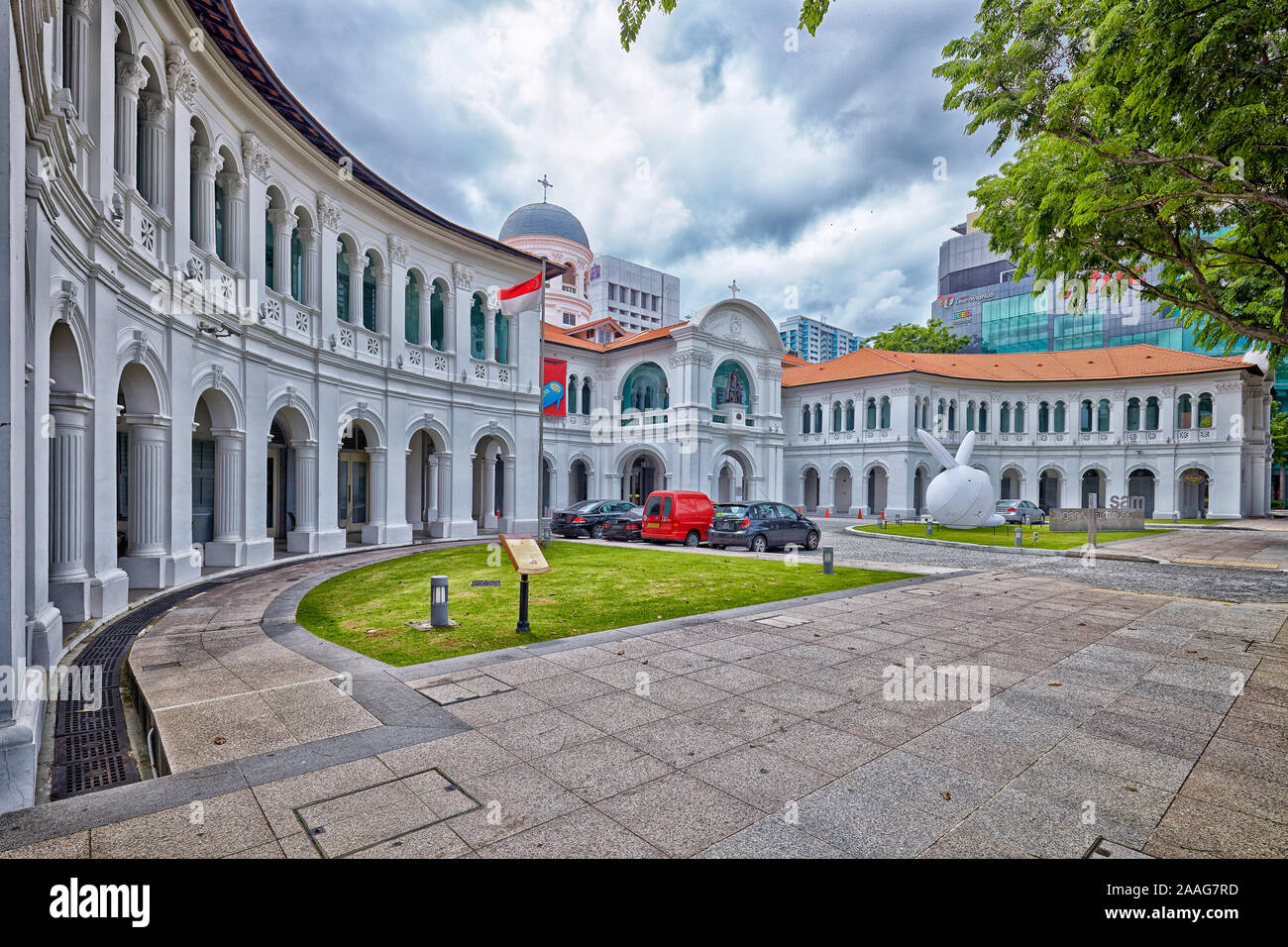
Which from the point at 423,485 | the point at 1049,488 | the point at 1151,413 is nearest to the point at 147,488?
the point at 423,485

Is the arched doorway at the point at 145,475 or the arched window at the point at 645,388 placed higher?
the arched window at the point at 645,388

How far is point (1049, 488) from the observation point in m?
48.3

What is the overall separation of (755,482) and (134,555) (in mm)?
33400

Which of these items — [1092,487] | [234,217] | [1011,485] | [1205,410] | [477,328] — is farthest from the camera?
[1011,485]

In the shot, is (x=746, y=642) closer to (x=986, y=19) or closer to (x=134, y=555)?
(x=986, y=19)

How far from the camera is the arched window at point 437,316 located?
24328 millimetres

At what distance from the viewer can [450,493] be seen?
23.9 m

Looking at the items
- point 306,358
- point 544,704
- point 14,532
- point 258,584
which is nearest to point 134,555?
point 258,584

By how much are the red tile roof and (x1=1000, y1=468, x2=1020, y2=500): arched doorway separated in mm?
7097

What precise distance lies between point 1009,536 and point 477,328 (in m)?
23.5

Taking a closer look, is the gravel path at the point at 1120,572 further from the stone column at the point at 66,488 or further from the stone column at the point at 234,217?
the stone column at the point at 234,217

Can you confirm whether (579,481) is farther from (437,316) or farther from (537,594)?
(537,594)

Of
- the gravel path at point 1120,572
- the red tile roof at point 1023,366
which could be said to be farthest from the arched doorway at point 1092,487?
the gravel path at point 1120,572

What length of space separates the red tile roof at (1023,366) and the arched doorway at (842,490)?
24.1 ft
